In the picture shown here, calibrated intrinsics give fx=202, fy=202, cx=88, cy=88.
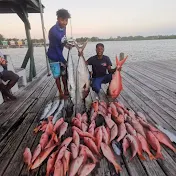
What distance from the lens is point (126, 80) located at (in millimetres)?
7414

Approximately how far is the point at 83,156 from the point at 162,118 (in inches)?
80.5

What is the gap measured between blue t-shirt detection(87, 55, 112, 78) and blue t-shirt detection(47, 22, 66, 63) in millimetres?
768

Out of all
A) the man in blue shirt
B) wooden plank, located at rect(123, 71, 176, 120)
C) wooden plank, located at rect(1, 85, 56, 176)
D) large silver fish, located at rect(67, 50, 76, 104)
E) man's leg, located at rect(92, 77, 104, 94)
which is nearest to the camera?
wooden plank, located at rect(1, 85, 56, 176)

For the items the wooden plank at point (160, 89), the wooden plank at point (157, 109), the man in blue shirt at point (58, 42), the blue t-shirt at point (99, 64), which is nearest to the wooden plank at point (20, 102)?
the man in blue shirt at point (58, 42)

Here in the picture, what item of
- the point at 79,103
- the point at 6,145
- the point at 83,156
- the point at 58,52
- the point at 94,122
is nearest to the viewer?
the point at 83,156

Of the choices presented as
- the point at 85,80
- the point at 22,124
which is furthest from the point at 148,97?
the point at 22,124

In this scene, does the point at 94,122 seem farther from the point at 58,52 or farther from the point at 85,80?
the point at 58,52

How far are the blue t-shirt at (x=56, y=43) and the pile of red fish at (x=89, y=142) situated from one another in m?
1.58

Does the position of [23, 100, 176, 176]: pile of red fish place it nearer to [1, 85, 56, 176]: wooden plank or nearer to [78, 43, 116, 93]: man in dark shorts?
[1, 85, 56, 176]: wooden plank

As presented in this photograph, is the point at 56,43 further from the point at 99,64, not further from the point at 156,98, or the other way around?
the point at 156,98

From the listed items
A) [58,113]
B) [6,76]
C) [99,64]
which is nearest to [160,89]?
[99,64]

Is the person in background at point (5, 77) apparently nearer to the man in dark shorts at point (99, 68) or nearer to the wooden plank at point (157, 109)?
the man in dark shorts at point (99, 68)

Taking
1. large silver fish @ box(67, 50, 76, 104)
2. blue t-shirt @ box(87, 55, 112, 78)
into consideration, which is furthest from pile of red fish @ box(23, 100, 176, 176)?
blue t-shirt @ box(87, 55, 112, 78)

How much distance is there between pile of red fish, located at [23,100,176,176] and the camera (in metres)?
2.44
